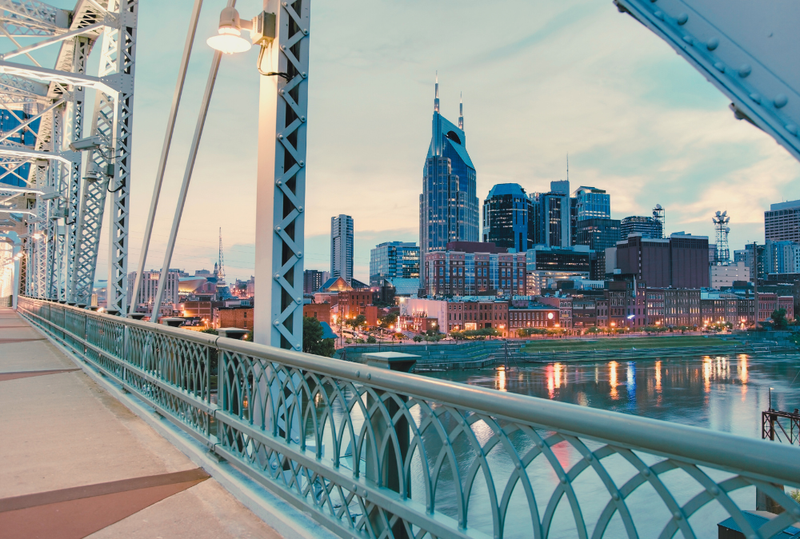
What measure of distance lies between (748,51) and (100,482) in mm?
4716

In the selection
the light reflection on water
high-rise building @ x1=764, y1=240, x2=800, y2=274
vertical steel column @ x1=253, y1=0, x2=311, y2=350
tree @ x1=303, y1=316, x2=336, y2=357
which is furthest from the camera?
high-rise building @ x1=764, y1=240, x2=800, y2=274

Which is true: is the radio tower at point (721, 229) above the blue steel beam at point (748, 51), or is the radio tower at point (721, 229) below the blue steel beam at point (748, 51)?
above

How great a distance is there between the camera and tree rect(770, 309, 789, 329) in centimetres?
10944

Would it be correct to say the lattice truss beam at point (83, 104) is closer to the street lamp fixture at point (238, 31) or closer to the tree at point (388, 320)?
the street lamp fixture at point (238, 31)

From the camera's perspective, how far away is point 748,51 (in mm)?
1421

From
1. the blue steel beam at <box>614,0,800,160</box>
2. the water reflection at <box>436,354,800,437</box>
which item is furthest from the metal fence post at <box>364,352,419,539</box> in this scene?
the water reflection at <box>436,354,800,437</box>

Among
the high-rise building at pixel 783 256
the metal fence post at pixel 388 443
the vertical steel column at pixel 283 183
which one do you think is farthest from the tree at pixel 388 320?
the high-rise building at pixel 783 256

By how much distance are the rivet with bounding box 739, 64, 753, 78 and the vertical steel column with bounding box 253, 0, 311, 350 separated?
3585 millimetres

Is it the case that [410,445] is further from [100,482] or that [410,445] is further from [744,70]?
[100,482]

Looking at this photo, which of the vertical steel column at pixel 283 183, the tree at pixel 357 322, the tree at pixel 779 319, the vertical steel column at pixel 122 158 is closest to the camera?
the vertical steel column at pixel 283 183

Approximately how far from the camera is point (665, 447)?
1490 mm

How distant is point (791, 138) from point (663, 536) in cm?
110

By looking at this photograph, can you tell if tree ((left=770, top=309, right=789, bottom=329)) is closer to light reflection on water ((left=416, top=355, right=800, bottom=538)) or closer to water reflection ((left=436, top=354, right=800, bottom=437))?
light reflection on water ((left=416, top=355, right=800, bottom=538))

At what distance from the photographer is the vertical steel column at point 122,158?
12.4 m
